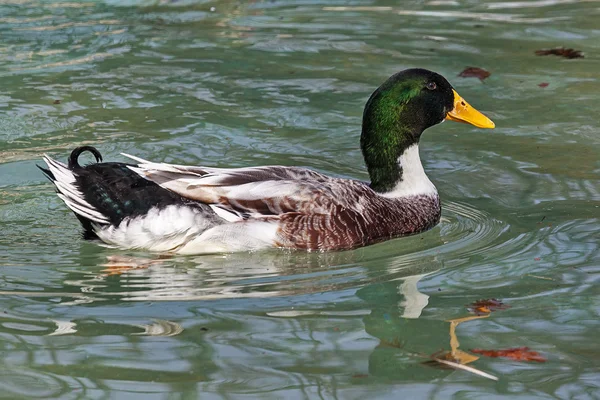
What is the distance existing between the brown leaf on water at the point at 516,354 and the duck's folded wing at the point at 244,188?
6.89ft

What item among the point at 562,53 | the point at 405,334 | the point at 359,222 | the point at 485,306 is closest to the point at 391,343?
the point at 405,334

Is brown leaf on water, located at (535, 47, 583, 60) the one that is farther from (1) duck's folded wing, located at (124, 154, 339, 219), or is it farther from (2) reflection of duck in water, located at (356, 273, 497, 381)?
(2) reflection of duck in water, located at (356, 273, 497, 381)

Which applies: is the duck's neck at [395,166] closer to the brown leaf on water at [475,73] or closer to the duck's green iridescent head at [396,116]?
the duck's green iridescent head at [396,116]

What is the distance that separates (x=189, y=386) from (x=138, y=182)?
7.68 feet

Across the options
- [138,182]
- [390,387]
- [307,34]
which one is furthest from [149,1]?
[390,387]

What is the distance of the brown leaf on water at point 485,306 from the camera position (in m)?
5.50

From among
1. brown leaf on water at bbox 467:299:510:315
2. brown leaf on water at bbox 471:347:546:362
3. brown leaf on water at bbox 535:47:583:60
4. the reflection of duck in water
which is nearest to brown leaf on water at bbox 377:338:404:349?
the reflection of duck in water

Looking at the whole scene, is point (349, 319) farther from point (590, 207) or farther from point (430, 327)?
point (590, 207)

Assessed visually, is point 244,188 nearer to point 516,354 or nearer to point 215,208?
point 215,208

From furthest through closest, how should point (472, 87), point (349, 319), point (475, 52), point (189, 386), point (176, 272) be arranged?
1. point (475, 52)
2. point (472, 87)
3. point (176, 272)
4. point (349, 319)
5. point (189, 386)

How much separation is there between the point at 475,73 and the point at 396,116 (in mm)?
3550

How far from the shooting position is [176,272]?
6309mm

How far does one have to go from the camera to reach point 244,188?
673cm

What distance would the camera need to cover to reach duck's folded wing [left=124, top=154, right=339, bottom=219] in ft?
21.9
